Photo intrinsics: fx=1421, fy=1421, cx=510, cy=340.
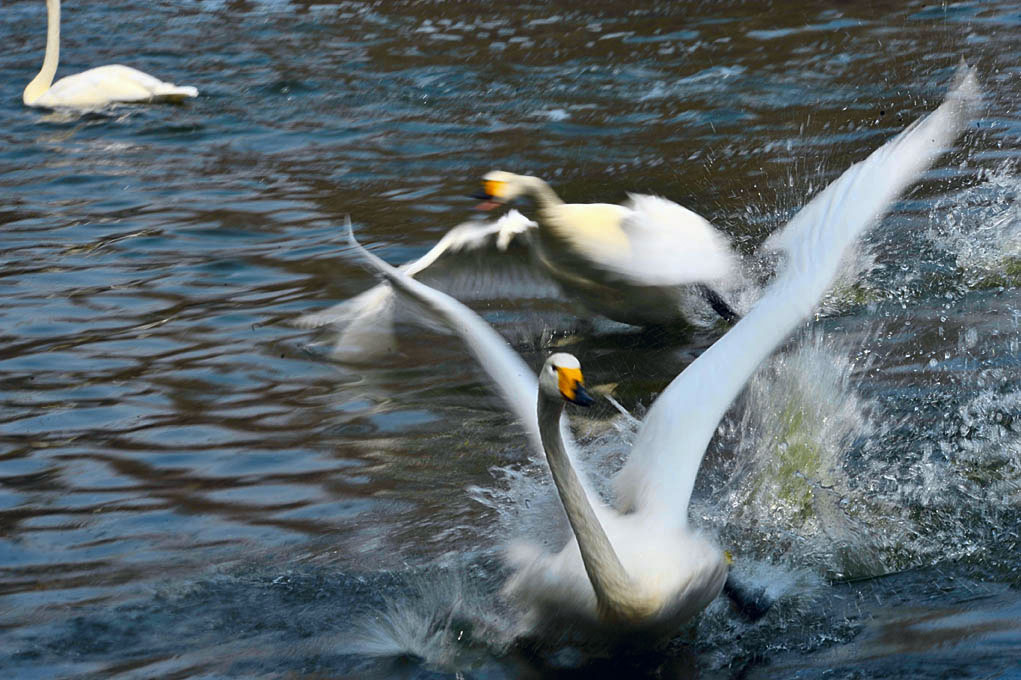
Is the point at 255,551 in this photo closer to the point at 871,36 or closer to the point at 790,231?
the point at 790,231

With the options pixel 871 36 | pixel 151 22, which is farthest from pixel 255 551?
pixel 151 22

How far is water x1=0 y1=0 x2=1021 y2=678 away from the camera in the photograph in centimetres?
419

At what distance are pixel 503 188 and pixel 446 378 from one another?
4.78ft

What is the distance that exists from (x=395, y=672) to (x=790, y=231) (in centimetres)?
201

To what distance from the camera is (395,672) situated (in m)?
3.98

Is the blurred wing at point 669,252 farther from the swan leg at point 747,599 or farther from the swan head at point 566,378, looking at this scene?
the swan head at point 566,378

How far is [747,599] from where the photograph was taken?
423 centimetres

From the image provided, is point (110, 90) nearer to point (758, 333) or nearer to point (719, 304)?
point (719, 304)

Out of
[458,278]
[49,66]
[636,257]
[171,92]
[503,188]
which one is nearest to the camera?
[636,257]

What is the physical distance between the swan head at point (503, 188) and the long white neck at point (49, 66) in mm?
5832

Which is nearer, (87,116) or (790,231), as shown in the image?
(790,231)

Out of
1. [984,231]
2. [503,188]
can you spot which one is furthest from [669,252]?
[984,231]

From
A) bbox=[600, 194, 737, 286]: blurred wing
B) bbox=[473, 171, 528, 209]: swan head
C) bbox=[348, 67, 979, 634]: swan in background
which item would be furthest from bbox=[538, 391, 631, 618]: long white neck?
bbox=[473, 171, 528, 209]: swan head

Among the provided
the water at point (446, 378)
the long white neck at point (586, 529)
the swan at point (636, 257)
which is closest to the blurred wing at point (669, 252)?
the swan at point (636, 257)
